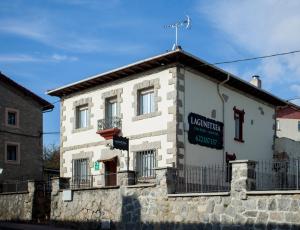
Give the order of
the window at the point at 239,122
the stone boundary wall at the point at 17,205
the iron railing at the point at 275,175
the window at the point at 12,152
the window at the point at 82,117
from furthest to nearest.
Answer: the window at the point at 12,152, the window at the point at 82,117, the window at the point at 239,122, the stone boundary wall at the point at 17,205, the iron railing at the point at 275,175

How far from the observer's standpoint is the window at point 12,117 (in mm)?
34606

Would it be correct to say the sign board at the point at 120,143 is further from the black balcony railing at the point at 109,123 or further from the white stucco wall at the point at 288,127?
the white stucco wall at the point at 288,127

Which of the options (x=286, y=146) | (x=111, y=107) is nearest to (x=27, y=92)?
(x=111, y=107)

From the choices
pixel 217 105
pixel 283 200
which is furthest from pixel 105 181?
pixel 283 200

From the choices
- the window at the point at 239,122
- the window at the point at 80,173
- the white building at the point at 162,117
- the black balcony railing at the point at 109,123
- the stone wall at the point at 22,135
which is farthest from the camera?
the stone wall at the point at 22,135

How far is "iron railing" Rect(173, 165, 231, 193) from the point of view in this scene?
698 inches

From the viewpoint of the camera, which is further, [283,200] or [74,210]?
[74,210]

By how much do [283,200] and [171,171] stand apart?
458 centimetres

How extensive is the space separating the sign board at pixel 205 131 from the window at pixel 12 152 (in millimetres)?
17088

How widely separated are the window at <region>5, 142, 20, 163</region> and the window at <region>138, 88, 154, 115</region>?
14.9 meters

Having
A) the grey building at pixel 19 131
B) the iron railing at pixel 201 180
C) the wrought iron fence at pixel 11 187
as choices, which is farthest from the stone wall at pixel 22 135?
the iron railing at pixel 201 180

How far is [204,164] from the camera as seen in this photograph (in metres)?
21.6

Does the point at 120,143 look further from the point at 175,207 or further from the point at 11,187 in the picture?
the point at 11,187

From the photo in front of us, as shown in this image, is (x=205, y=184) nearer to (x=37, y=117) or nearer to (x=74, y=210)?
(x=74, y=210)
